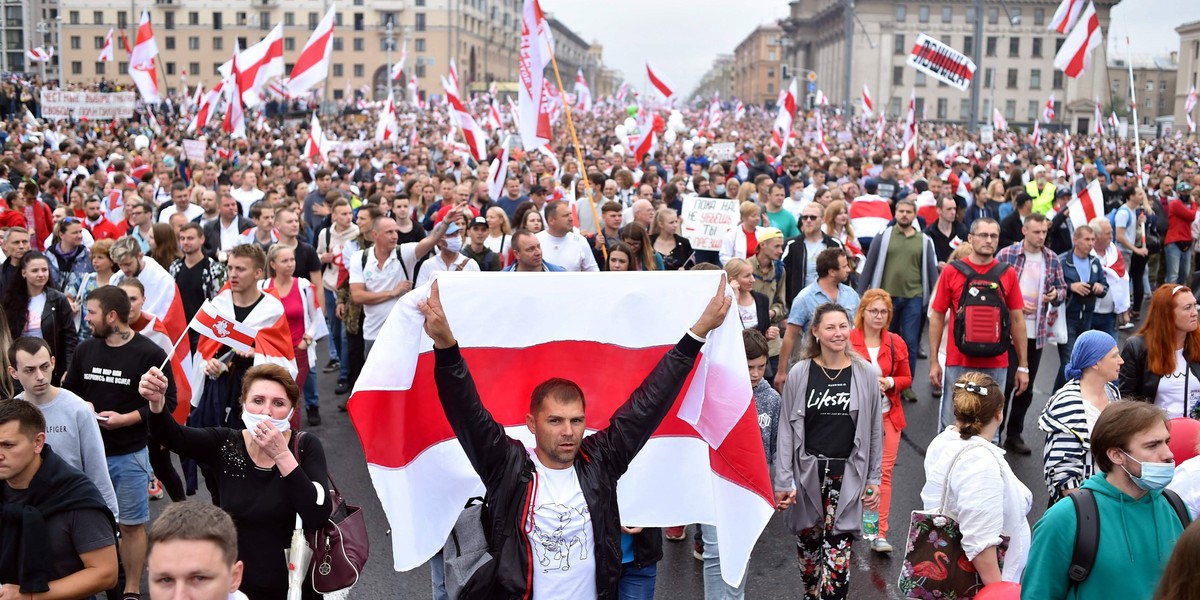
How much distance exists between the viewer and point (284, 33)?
110 m

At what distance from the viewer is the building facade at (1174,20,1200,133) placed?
7812 centimetres

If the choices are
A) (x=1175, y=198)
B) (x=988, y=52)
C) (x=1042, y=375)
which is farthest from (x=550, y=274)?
(x=988, y=52)

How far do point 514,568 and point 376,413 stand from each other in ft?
2.79

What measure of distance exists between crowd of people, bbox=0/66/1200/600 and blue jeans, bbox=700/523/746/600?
14 millimetres

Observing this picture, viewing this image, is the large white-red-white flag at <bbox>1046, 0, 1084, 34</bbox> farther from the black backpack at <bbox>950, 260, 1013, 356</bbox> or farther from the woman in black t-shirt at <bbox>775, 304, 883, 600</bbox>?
the woman in black t-shirt at <bbox>775, 304, 883, 600</bbox>

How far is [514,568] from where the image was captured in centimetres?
344

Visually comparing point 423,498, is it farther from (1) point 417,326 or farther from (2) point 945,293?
(2) point 945,293

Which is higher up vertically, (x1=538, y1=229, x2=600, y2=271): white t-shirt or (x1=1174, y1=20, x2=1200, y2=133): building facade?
(x1=1174, y1=20, x2=1200, y2=133): building facade

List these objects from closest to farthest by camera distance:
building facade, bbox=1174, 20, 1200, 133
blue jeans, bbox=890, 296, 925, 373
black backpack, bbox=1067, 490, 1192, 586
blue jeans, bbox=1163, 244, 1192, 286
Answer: black backpack, bbox=1067, 490, 1192, 586 → blue jeans, bbox=890, 296, 925, 373 → blue jeans, bbox=1163, 244, 1192, 286 → building facade, bbox=1174, 20, 1200, 133

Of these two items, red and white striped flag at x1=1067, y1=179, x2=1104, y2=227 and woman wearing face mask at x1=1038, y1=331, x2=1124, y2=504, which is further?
red and white striped flag at x1=1067, y1=179, x2=1104, y2=227

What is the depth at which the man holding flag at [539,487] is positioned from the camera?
3.45m

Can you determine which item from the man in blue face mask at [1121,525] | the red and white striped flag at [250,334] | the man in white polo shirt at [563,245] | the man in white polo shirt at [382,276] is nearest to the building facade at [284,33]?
the man in white polo shirt at [563,245]

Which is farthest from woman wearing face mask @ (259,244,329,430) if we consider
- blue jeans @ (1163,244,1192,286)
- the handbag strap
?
blue jeans @ (1163,244,1192,286)

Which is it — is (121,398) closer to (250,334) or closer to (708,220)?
(250,334)
